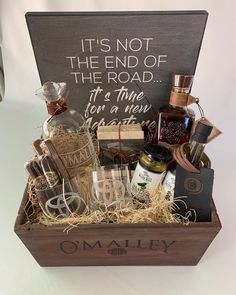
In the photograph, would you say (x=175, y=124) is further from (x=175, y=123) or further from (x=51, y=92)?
(x=51, y=92)

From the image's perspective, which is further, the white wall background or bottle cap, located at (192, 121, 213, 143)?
the white wall background

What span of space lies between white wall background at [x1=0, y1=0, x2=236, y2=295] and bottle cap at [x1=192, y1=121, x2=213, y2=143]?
0.34 metres

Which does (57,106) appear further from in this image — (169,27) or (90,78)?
(169,27)

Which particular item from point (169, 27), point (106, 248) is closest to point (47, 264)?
point (106, 248)

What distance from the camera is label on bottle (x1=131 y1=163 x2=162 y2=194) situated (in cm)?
73

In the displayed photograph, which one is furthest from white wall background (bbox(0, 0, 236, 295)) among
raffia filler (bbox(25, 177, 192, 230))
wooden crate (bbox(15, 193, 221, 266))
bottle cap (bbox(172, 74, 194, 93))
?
bottle cap (bbox(172, 74, 194, 93))

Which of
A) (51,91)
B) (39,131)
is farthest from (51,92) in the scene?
(39,131)

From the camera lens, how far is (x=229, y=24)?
1025 millimetres

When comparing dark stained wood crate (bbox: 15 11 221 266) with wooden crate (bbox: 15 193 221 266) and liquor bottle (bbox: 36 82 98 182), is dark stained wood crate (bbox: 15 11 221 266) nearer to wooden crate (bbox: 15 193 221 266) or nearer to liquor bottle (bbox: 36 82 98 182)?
wooden crate (bbox: 15 193 221 266)

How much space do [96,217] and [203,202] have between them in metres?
0.23

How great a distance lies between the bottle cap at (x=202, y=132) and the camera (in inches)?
24.4

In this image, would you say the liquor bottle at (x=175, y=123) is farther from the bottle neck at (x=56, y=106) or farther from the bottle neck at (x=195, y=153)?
the bottle neck at (x=56, y=106)

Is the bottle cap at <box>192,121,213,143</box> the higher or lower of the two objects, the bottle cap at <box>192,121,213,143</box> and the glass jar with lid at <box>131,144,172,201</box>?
the higher

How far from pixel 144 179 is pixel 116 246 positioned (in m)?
0.16
